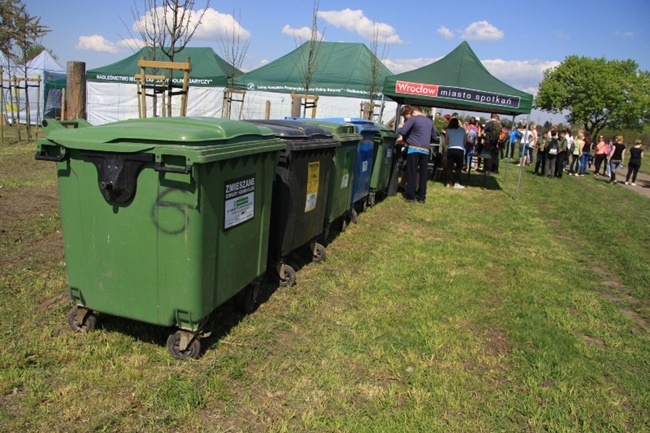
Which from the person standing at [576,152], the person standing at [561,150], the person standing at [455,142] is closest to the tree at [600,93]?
the person standing at [576,152]

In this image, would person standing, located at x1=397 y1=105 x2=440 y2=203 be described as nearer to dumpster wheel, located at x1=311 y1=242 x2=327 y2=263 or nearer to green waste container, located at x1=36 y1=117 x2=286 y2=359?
dumpster wheel, located at x1=311 y1=242 x2=327 y2=263

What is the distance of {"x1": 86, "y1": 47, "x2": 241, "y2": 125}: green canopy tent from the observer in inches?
833

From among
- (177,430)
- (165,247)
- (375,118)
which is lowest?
(177,430)

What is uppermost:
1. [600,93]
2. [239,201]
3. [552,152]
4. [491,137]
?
[600,93]

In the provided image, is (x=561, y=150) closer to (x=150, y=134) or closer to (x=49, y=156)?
(x=150, y=134)

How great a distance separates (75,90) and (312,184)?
14.3 feet

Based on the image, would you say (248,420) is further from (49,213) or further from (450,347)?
(49,213)

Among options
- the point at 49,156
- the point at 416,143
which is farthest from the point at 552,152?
the point at 49,156

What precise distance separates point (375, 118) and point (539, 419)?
60.0 feet

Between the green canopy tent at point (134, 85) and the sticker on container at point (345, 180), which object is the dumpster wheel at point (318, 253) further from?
the green canopy tent at point (134, 85)

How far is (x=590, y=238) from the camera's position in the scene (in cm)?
809

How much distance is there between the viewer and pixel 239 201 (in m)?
3.47

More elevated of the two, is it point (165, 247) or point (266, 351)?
point (165, 247)

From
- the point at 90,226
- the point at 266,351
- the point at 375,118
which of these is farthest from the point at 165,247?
the point at 375,118
